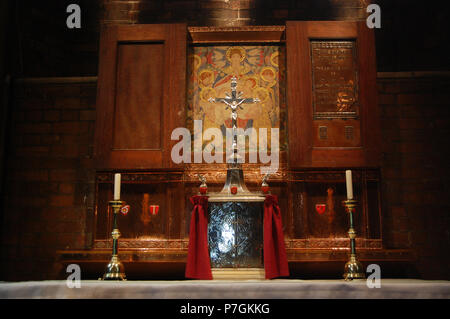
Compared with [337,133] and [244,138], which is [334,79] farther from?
[244,138]

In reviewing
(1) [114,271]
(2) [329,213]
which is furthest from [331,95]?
(1) [114,271]

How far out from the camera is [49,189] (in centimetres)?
527

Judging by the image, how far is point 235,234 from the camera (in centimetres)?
355

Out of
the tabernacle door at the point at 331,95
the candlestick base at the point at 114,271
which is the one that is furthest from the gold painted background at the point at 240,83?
the candlestick base at the point at 114,271

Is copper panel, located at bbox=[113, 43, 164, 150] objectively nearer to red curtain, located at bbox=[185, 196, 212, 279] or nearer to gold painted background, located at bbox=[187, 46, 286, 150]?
gold painted background, located at bbox=[187, 46, 286, 150]

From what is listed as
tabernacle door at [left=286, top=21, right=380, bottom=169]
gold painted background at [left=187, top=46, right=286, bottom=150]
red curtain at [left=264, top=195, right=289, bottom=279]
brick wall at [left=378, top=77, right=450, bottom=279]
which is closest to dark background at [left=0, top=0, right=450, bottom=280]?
brick wall at [left=378, top=77, right=450, bottom=279]

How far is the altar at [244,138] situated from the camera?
4617 mm

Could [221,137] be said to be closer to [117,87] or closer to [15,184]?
[117,87]

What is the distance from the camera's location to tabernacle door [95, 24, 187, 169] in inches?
184

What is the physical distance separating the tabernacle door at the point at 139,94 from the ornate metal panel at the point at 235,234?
4.01 ft

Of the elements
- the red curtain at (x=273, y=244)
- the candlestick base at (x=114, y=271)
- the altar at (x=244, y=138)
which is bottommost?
the candlestick base at (x=114, y=271)

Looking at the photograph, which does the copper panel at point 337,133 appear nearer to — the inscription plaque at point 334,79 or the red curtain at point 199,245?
the inscription plaque at point 334,79

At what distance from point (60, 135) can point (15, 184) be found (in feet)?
2.39

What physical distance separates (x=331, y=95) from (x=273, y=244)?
6.47 ft
